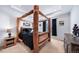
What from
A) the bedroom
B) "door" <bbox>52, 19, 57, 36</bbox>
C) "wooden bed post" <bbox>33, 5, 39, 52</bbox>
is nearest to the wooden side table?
the bedroom

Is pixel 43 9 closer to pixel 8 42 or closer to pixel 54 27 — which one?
pixel 54 27

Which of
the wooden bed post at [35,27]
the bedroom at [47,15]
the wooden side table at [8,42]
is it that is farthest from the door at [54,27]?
the wooden side table at [8,42]

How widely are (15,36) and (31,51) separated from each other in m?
0.40

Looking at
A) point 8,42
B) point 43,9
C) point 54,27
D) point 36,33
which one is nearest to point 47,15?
point 43,9

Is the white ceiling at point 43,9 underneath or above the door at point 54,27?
above

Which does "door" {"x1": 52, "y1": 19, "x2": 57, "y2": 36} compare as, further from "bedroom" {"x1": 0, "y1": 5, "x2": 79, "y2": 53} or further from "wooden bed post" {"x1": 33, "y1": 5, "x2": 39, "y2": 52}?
"wooden bed post" {"x1": 33, "y1": 5, "x2": 39, "y2": 52}

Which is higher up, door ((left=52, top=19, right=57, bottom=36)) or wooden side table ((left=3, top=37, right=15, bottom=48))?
door ((left=52, top=19, right=57, bottom=36))

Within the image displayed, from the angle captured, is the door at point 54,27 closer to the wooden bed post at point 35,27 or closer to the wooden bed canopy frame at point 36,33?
the wooden bed canopy frame at point 36,33

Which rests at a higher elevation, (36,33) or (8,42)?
(36,33)

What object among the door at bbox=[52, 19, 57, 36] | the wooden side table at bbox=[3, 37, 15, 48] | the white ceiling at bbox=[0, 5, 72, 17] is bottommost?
the wooden side table at bbox=[3, 37, 15, 48]

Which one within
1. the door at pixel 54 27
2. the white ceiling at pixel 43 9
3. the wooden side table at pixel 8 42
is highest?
the white ceiling at pixel 43 9
